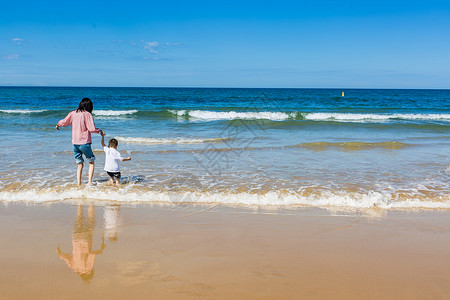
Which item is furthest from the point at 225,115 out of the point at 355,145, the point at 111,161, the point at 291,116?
the point at 111,161

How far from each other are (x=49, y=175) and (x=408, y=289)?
6495 millimetres

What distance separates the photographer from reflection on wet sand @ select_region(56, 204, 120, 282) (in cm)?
334

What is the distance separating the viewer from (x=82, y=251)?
370 centimetres

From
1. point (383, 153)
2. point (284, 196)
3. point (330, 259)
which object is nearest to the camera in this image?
point (330, 259)

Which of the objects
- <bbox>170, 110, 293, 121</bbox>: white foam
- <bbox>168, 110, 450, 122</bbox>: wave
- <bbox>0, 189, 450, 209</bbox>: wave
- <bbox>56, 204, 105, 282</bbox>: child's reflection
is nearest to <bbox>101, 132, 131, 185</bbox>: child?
<bbox>0, 189, 450, 209</bbox>: wave

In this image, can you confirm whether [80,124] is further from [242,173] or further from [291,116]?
[291,116]

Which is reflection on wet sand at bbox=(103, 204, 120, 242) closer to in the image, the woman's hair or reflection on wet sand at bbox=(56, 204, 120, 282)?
reflection on wet sand at bbox=(56, 204, 120, 282)

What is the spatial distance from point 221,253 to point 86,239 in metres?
1.56

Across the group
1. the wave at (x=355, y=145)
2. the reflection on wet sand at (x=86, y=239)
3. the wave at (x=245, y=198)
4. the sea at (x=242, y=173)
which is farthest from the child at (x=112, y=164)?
the wave at (x=355, y=145)

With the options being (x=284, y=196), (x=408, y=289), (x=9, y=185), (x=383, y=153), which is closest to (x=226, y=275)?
(x=408, y=289)

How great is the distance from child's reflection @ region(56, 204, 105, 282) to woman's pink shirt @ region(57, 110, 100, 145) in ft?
6.31

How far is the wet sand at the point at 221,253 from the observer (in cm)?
299

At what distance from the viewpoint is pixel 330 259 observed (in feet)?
11.7

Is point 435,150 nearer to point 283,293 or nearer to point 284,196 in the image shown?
point 284,196
